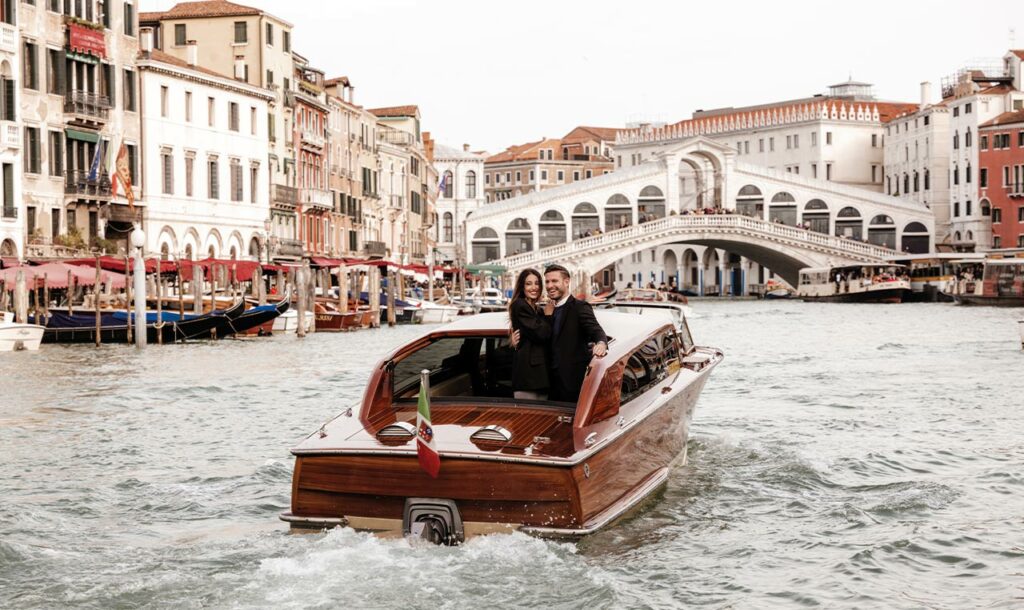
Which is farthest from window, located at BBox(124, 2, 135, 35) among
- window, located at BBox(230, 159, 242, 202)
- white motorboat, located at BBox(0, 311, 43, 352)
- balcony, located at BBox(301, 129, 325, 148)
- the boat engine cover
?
the boat engine cover

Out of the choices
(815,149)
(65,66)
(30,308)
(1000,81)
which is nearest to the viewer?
(30,308)

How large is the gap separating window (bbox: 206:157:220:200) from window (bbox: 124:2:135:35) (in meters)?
4.80

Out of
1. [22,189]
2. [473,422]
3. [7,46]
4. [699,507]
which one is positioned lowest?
Result: [699,507]

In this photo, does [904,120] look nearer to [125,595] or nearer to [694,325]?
[694,325]

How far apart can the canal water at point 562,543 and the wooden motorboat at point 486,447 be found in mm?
146

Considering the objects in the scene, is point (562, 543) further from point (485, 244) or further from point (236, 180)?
point (485, 244)

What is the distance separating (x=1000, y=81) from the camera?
212 feet

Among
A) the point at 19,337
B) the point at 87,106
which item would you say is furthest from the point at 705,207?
the point at 19,337

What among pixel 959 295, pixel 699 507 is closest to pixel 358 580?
pixel 699 507

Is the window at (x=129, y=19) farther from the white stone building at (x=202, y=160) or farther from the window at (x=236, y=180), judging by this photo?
the window at (x=236, y=180)

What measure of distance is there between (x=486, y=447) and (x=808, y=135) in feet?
251

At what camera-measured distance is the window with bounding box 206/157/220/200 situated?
39.5 metres

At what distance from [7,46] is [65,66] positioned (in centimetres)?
292

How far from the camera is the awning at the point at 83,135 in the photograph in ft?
107
